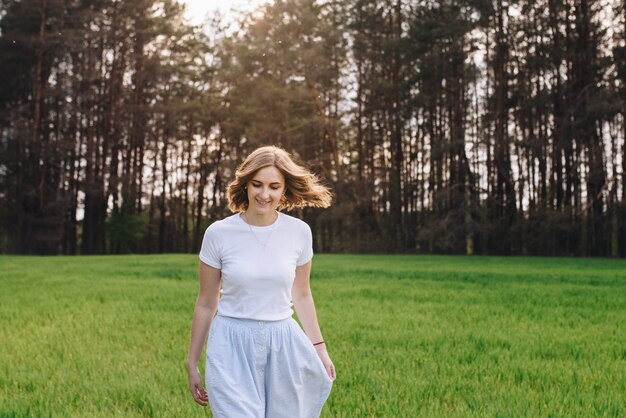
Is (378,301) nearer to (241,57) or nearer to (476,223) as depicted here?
(476,223)

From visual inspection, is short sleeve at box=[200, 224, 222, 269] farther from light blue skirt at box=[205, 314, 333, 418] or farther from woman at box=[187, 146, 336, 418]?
light blue skirt at box=[205, 314, 333, 418]

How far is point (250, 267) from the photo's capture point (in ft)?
9.99

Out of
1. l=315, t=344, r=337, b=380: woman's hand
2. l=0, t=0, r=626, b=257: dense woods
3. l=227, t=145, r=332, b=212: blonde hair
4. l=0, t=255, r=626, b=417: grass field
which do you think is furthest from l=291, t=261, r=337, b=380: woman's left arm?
l=0, t=0, r=626, b=257: dense woods

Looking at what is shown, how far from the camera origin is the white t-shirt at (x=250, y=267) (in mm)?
3055

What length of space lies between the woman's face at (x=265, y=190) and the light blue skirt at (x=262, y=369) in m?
0.54

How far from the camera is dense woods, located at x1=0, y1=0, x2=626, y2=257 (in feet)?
110

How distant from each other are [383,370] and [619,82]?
29.7m

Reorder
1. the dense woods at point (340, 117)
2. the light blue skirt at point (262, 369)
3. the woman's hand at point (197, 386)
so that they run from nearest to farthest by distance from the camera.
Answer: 1. the light blue skirt at point (262, 369)
2. the woman's hand at point (197, 386)
3. the dense woods at point (340, 117)

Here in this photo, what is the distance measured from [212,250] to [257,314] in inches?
14.4

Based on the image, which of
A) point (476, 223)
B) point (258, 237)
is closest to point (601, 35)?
point (476, 223)

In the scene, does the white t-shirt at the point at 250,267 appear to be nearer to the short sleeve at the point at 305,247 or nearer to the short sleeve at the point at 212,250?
the short sleeve at the point at 212,250

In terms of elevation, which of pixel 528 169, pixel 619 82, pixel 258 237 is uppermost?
pixel 619 82

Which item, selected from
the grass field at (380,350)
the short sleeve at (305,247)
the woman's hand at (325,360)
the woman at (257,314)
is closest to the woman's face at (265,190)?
the woman at (257,314)

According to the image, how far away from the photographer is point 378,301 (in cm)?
1159
